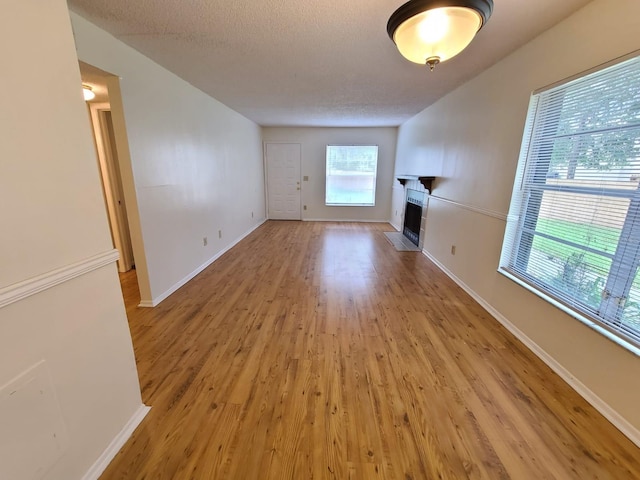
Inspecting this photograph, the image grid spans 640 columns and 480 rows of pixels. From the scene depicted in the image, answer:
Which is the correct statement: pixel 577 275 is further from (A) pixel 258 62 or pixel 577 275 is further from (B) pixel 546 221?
(A) pixel 258 62

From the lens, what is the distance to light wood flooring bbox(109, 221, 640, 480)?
130 cm

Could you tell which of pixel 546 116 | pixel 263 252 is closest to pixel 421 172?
pixel 546 116

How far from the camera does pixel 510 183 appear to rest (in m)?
2.42

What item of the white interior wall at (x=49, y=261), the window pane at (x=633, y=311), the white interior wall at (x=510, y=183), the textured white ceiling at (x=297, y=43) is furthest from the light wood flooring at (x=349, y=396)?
the textured white ceiling at (x=297, y=43)

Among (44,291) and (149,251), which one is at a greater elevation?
(44,291)

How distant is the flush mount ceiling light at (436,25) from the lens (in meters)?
1.31

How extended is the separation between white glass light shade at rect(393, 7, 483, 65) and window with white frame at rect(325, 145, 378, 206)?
5.46 m

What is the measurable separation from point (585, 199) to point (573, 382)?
1209 millimetres

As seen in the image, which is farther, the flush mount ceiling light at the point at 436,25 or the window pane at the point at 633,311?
the window pane at the point at 633,311

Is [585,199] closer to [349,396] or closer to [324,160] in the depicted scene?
[349,396]

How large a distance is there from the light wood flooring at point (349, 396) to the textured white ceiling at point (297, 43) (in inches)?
94.3

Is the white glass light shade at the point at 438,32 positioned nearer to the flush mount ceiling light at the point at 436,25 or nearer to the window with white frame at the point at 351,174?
the flush mount ceiling light at the point at 436,25

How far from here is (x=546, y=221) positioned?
83.7 inches

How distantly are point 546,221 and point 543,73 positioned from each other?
114 cm
